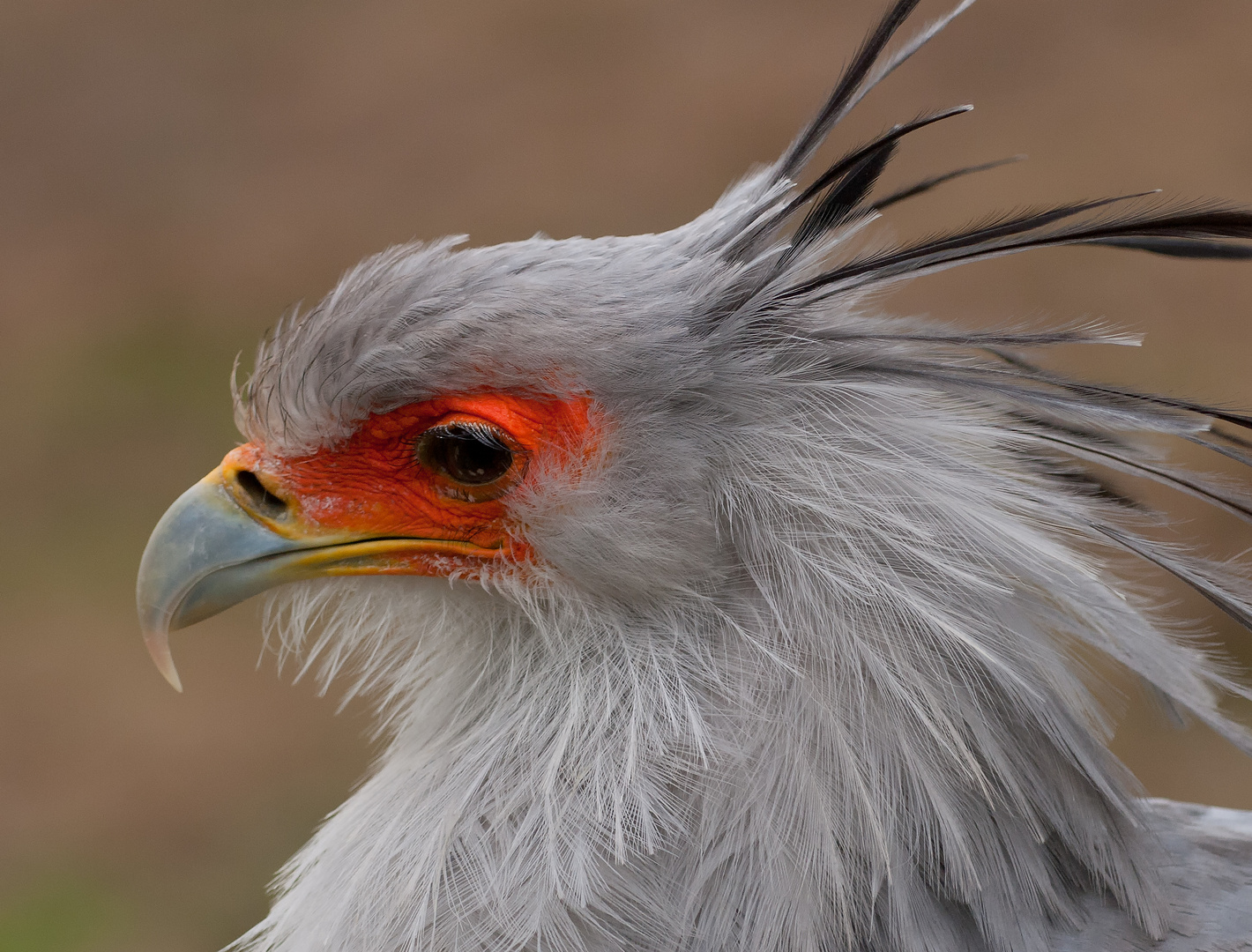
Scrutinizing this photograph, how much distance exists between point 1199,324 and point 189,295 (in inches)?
218

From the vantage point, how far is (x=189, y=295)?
23.2 ft

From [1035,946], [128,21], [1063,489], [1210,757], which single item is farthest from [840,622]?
[128,21]

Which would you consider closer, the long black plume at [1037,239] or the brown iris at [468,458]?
the long black plume at [1037,239]

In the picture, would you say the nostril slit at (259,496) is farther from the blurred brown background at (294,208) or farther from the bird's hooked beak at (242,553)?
the blurred brown background at (294,208)

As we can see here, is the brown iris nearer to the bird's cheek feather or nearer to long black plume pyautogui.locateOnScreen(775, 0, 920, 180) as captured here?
the bird's cheek feather

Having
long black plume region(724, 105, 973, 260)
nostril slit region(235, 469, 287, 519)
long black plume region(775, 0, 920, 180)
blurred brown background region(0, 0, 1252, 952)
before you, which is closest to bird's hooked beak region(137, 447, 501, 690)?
nostril slit region(235, 469, 287, 519)

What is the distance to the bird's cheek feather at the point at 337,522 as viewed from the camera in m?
1.74

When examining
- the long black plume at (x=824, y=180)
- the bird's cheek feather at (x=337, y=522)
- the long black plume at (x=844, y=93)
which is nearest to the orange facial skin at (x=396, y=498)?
the bird's cheek feather at (x=337, y=522)

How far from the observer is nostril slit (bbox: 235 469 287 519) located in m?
1.80

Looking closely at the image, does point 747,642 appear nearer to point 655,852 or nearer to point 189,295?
point 655,852

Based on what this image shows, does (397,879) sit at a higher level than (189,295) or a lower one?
lower

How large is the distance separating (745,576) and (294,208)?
663 cm

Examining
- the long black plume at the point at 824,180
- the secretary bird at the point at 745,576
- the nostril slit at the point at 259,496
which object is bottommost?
the secretary bird at the point at 745,576

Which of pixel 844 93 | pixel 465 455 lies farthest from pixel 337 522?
pixel 844 93
